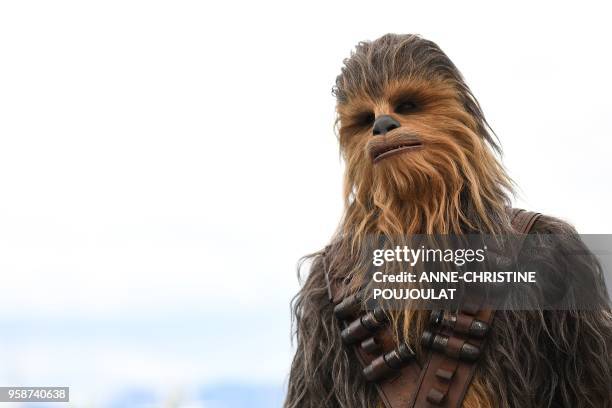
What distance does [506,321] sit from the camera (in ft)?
12.8

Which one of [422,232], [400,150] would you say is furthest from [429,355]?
[400,150]

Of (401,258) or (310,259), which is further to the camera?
(310,259)

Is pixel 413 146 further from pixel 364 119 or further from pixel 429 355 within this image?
pixel 429 355

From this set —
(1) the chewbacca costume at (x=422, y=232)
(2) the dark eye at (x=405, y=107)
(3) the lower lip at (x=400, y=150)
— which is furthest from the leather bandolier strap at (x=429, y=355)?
(2) the dark eye at (x=405, y=107)

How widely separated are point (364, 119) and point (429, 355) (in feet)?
3.60

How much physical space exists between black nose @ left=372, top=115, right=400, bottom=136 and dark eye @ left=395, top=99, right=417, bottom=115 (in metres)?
0.11

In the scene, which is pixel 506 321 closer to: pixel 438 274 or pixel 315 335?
pixel 438 274

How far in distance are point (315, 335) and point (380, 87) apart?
1166 millimetres

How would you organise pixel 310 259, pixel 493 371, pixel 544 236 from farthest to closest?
pixel 310 259 → pixel 544 236 → pixel 493 371

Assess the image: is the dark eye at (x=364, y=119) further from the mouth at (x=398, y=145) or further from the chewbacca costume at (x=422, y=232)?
the mouth at (x=398, y=145)

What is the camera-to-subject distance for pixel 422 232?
13.3 ft

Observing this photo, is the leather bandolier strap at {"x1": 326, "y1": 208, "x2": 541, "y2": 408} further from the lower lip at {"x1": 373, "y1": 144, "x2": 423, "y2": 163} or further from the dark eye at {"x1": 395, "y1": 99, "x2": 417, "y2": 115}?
the dark eye at {"x1": 395, "y1": 99, "x2": 417, "y2": 115}

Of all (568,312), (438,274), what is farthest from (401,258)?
(568,312)

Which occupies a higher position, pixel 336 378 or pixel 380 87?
pixel 380 87
